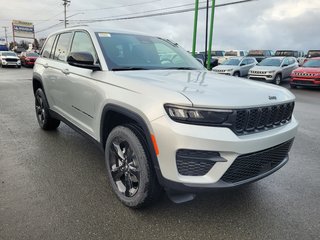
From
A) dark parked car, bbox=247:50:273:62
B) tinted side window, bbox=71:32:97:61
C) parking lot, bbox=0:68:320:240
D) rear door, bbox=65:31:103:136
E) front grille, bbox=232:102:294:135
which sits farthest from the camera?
dark parked car, bbox=247:50:273:62

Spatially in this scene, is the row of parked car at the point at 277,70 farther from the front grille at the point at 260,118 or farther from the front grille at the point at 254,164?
the front grille at the point at 254,164

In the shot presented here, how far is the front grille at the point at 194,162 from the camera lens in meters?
2.35

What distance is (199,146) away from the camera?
230 centimetres

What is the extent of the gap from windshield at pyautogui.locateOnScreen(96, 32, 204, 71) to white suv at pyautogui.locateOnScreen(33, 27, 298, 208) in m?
0.01

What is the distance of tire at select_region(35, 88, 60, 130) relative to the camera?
534 centimetres

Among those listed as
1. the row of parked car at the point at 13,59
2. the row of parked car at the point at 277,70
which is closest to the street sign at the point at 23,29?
the row of parked car at the point at 13,59

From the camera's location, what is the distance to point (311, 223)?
9.29ft

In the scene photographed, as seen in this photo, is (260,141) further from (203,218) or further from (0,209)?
(0,209)

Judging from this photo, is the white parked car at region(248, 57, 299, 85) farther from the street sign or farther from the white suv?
the street sign

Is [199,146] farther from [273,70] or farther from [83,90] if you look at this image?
[273,70]

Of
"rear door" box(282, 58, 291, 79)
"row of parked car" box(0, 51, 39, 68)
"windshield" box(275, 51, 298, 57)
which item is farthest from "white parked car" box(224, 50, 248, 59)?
"row of parked car" box(0, 51, 39, 68)

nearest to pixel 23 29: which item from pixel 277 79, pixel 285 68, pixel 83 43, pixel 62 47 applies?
pixel 285 68

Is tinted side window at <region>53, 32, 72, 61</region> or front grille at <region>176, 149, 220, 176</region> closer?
front grille at <region>176, 149, 220, 176</region>

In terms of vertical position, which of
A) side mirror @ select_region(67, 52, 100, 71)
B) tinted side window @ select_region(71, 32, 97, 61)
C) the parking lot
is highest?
tinted side window @ select_region(71, 32, 97, 61)
